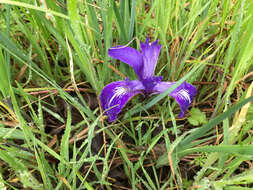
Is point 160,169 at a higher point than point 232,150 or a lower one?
lower

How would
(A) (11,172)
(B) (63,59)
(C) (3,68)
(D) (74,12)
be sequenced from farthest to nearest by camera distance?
1. (B) (63,59)
2. (A) (11,172)
3. (C) (3,68)
4. (D) (74,12)

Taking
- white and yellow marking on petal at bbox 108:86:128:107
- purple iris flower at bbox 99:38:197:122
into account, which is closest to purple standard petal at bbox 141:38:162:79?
purple iris flower at bbox 99:38:197:122

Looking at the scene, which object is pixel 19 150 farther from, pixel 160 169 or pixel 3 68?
pixel 160 169

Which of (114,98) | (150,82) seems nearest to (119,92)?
(114,98)

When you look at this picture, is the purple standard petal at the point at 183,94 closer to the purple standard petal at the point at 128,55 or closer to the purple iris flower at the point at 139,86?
the purple iris flower at the point at 139,86

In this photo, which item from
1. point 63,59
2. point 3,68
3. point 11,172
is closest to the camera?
point 3,68

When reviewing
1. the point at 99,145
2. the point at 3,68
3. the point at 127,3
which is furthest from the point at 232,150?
the point at 3,68
